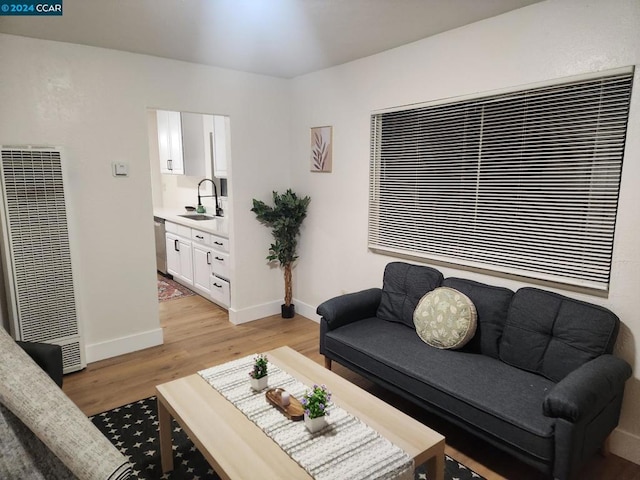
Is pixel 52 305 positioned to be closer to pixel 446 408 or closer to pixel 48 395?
pixel 48 395

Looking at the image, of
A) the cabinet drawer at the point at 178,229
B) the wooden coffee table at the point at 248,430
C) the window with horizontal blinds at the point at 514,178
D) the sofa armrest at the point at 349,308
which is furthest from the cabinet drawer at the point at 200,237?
the wooden coffee table at the point at 248,430

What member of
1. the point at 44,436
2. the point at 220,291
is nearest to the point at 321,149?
the point at 220,291

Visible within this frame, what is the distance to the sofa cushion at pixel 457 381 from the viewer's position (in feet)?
6.24

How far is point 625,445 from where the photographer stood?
2.23 m

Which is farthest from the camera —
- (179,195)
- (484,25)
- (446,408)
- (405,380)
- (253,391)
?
(179,195)

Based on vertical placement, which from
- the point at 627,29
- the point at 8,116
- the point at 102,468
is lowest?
the point at 102,468

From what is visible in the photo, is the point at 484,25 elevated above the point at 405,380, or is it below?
above

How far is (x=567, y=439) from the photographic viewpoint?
175 cm

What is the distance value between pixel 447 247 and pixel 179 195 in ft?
15.7

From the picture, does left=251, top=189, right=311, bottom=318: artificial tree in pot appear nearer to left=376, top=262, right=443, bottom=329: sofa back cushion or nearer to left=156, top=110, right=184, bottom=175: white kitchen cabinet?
left=376, top=262, right=443, bottom=329: sofa back cushion

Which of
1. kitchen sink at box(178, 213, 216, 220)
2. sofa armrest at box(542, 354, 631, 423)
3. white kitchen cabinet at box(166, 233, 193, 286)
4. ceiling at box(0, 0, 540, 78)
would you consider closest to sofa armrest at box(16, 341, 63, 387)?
ceiling at box(0, 0, 540, 78)

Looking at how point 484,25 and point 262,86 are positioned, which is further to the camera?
point 262,86

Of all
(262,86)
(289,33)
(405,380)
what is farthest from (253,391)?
(262,86)

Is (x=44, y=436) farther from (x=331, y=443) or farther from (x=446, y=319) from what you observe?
(x=446, y=319)
